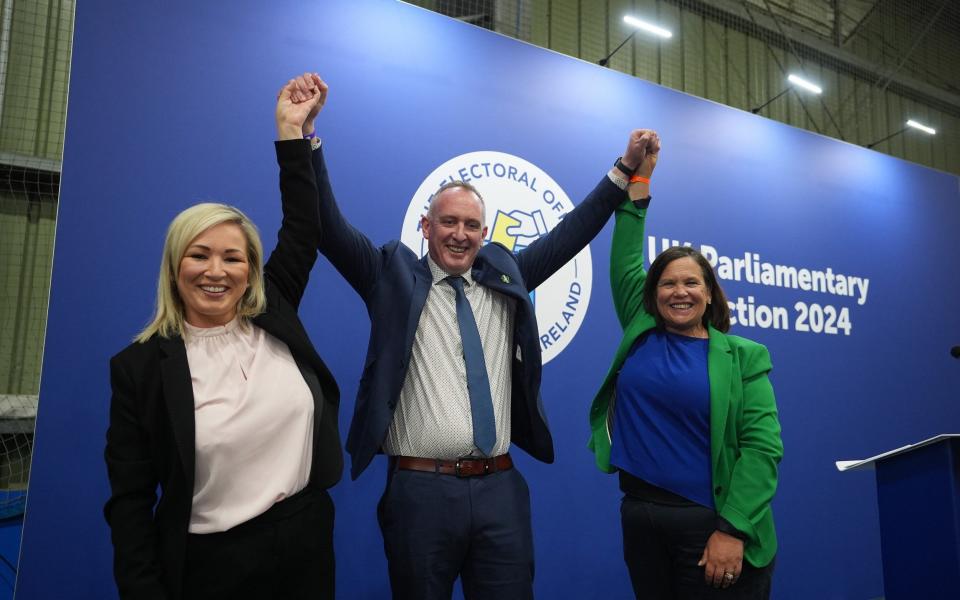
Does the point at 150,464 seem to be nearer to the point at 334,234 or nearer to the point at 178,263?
the point at 178,263

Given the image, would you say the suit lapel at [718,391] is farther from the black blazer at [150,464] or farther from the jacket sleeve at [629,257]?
the black blazer at [150,464]

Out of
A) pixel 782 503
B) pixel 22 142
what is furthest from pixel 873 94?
pixel 22 142

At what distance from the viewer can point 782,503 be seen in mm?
4078

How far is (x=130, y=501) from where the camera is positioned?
1335 mm

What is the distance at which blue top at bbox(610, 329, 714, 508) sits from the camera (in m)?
1.82

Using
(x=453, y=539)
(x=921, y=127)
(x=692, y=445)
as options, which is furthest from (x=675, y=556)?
(x=921, y=127)

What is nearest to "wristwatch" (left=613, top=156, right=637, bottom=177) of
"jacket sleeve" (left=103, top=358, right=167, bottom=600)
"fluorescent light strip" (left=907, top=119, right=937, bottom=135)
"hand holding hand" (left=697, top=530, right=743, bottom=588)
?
"hand holding hand" (left=697, top=530, right=743, bottom=588)

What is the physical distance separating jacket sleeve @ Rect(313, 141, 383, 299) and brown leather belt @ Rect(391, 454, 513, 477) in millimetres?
468

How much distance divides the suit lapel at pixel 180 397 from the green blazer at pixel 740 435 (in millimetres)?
1102

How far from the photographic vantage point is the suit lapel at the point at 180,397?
132 centimetres

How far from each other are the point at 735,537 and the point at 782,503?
2.61 m

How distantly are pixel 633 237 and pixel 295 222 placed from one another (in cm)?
99

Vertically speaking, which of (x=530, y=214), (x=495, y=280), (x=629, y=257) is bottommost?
(x=495, y=280)

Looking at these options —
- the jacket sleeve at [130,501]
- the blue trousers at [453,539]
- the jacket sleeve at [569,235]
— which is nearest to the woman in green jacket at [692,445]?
the jacket sleeve at [569,235]
